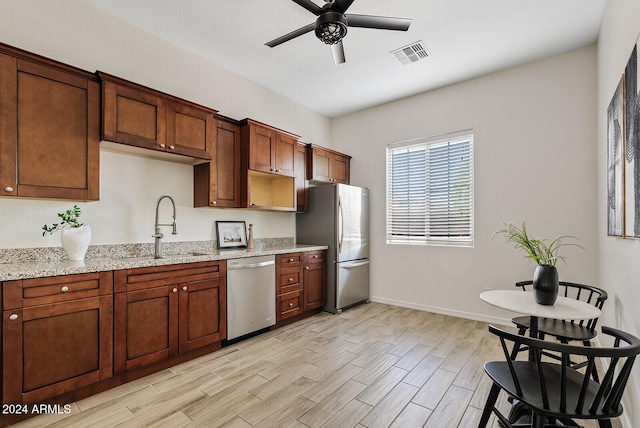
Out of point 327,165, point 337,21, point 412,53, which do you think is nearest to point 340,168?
point 327,165

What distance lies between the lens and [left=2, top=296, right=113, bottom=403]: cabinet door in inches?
74.3

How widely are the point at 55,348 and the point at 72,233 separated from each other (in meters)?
0.82

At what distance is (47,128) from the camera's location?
7.32 ft

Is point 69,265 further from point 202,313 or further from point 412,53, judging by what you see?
point 412,53

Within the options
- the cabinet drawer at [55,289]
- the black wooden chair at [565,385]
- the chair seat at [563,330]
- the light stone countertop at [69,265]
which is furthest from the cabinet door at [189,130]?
the chair seat at [563,330]

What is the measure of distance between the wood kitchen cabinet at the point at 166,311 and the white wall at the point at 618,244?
9.73ft

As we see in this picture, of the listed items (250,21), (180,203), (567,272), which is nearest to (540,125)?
(567,272)

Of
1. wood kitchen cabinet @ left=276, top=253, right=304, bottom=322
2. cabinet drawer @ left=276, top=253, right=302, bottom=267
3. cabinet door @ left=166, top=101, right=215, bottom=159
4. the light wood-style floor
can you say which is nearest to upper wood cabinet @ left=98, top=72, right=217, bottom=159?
cabinet door @ left=166, top=101, right=215, bottom=159

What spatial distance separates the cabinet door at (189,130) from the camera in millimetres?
2904

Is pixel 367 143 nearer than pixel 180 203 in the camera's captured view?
No

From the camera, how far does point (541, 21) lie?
2.90m

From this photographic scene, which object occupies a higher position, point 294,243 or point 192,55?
point 192,55

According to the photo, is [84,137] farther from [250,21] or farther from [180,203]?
[250,21]

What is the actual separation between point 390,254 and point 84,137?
3.89 m
